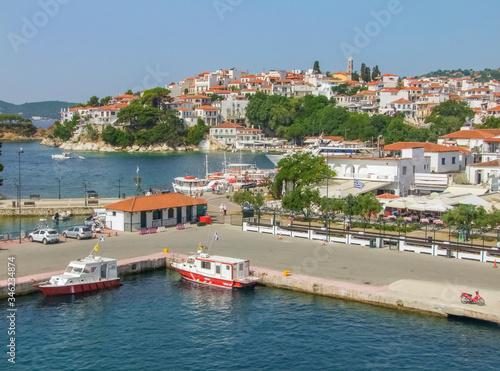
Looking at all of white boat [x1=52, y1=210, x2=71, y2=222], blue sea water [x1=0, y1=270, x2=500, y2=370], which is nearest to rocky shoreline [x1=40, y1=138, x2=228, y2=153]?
white boat [x1=52, y1=210, x2=71, y2=222]

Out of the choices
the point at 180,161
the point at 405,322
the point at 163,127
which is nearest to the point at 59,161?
the point at 180,161

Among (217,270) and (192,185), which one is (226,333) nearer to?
(217,270)

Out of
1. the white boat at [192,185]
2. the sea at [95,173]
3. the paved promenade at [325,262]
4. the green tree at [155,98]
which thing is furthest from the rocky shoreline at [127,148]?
the paved promenade at [325,262]

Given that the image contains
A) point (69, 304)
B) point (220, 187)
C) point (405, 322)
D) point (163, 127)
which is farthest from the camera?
point (163, 127)

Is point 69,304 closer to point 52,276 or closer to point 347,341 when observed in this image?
point 52,276

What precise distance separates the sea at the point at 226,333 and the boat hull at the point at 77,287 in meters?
0.28

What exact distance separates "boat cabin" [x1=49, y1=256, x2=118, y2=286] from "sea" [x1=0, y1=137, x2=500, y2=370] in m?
0.61

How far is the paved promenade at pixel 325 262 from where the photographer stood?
20.6 meters

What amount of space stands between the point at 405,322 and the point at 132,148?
114m

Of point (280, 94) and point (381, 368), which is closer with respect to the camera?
point (381, 368)

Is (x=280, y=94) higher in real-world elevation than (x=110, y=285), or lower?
higher

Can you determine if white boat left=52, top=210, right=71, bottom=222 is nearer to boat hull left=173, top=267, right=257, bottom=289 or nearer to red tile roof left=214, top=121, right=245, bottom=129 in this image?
boat hull left=173, top=267, right=257, bottom=289

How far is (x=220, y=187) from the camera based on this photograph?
56312 millimetres

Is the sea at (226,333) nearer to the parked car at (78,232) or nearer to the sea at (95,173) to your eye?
the parked car at (78,232)
